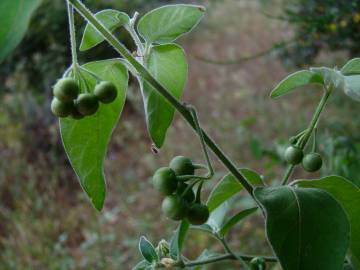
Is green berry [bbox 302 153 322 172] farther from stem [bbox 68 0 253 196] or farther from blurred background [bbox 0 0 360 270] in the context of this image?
blurred background [bbox 0 0 360 270]

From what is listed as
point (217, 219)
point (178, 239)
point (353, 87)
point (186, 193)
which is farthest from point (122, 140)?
point (353, 87)

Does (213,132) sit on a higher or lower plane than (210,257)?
lower

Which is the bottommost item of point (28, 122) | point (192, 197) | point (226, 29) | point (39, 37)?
point (226, 29)

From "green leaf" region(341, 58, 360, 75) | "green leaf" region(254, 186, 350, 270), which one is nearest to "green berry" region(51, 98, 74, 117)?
"green leaf" region(254, 186, 350, 270)

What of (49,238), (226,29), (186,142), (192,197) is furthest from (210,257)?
(226,29)

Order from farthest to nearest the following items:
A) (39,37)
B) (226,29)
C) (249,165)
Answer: (226,29), (39,37), (249,165)

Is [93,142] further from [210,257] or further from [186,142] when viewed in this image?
[186,142]
